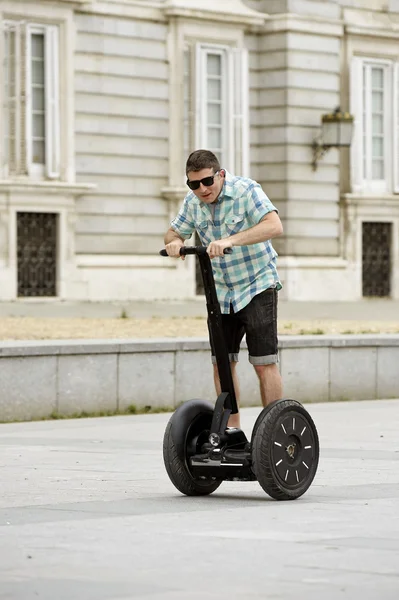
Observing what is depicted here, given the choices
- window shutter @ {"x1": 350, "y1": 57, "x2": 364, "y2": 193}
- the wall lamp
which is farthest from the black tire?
window shutter @ {"x1": 350, "y1": 57, "x2": 364, "y2": 193}

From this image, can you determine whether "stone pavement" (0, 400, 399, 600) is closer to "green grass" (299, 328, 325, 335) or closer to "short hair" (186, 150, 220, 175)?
"short hair" (186, 150, 220, 175)

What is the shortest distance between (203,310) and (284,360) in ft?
42.2

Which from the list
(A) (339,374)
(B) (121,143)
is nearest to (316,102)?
(B) (121,143)

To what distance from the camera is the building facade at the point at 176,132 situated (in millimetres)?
29500

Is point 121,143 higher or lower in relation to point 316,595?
higher

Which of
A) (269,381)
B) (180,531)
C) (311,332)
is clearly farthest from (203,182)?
(311,332)

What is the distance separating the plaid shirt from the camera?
8625 millimetres

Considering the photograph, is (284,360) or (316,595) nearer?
(316,595)

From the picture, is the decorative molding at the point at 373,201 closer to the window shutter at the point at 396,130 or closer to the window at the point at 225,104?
→ the window shutter at the point at 396,130

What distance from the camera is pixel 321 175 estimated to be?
33500 mm

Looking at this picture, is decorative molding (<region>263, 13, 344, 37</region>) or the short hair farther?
decorative molding (<region>263, 13, 344, 37</region>)

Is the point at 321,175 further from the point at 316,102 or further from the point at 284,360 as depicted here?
the point at 284,360

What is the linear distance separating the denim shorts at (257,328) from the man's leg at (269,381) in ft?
0.11

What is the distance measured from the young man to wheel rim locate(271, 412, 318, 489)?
28 centimetres
